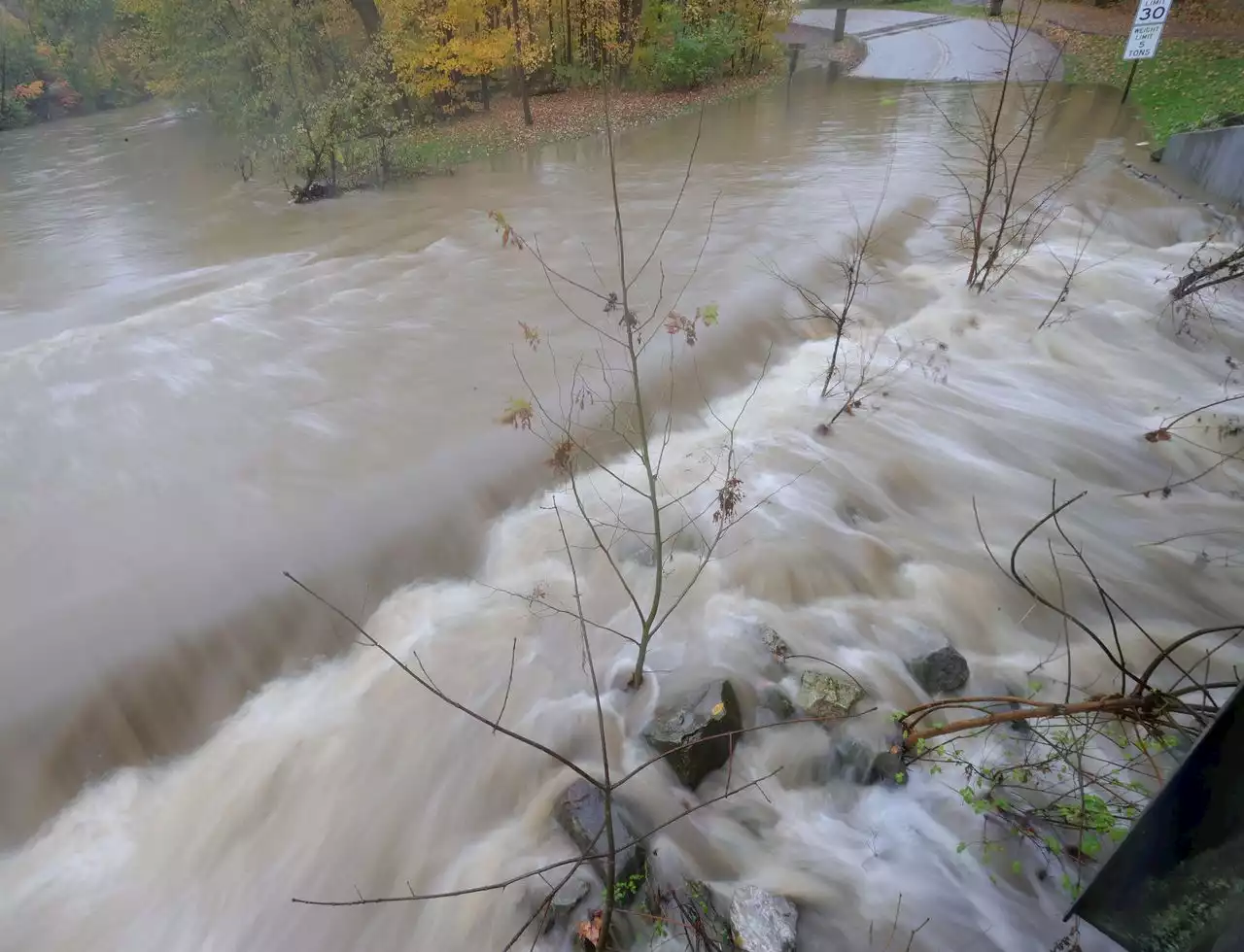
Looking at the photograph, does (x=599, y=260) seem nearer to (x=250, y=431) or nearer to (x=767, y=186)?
(x=767, y=186)

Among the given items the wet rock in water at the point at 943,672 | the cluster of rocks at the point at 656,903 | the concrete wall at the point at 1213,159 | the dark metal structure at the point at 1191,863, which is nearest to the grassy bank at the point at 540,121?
the concrete wall at the point at 1213,159

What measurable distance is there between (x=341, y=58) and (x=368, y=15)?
1210 millimetres

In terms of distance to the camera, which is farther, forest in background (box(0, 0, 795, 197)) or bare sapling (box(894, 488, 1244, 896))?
forest in background (box(0, 0, 795, 197))

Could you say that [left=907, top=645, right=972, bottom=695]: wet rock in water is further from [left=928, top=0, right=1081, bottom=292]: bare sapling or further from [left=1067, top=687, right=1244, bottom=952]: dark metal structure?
[left=928, top=0, right=1081, bottom=292]: bare sapling

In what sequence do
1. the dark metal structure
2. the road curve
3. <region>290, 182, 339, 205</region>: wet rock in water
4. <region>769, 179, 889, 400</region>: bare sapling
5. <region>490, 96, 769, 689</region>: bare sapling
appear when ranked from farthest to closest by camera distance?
the road curve
<region>290, 182, 339, 205</region>: wet rock in water
<region>769, 179, 889, 400</region>: bare sapling
<region>490, 96, 769, 689</region>: bare sapling
the dark metal structure

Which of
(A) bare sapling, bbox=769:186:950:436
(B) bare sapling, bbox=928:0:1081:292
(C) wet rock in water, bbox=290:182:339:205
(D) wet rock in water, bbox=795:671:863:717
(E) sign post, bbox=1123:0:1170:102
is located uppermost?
(E) sign post, bbox=1123:0:1170:102

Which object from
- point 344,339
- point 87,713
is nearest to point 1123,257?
point 344,339

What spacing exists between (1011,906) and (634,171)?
1253 cm

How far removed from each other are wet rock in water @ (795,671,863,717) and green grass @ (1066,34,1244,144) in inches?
507

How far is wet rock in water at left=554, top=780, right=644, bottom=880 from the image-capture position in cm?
326

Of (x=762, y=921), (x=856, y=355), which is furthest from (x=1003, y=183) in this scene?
(x=762, y=921)

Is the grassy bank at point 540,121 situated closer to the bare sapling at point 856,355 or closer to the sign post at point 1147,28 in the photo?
the bare sapling at point 856,355

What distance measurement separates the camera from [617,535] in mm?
5266

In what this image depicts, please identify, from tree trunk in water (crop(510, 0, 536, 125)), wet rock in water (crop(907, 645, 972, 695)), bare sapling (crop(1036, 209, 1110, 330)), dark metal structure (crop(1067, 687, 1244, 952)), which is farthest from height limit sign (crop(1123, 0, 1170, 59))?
dark metal structure (crop(1067, 687, 1244, 952))
